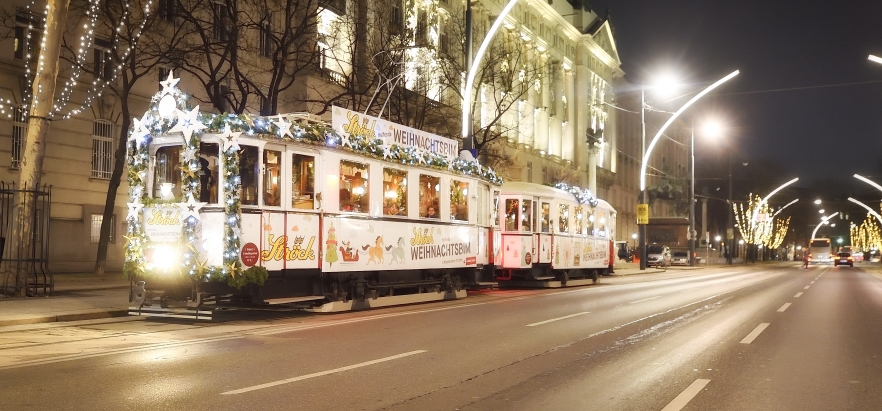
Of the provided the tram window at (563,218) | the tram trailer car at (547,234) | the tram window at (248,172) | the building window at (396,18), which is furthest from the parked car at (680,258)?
the tram window at (248,172)

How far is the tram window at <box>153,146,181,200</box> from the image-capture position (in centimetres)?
1549

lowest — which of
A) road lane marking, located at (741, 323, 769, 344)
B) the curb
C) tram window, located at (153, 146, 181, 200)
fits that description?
road lane marking, located at (741, 323, 769, 344)

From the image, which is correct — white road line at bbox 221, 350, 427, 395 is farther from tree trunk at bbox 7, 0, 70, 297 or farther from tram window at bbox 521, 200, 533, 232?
tram window at bbox 521, 200, 533, 232

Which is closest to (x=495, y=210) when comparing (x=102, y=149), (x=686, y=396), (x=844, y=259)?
(x=102, y=149)

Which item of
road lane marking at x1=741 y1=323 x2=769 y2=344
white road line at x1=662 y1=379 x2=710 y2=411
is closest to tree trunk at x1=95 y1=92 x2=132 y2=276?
road lane marking at x1=741 y1=323 x2=769 y2=344

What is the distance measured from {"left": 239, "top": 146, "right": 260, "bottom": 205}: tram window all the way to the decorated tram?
18 mm

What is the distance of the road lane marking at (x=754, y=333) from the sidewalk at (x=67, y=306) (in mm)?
11037

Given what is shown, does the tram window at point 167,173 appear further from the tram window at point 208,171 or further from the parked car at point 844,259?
the parked car at point 844,259

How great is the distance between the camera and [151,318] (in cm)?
1597

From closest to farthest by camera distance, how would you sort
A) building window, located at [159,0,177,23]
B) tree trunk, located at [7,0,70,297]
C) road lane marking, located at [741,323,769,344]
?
road lane marking, located at [741,323,769,344] < tree trunk, located at [7,0,70,297] < building window, located at [159,0,177,23]

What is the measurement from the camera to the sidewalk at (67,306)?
Answer: 1514 centimetres

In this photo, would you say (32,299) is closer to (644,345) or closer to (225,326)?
(225,326)

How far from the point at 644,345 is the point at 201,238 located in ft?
24.8

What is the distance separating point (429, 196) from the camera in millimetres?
20906
